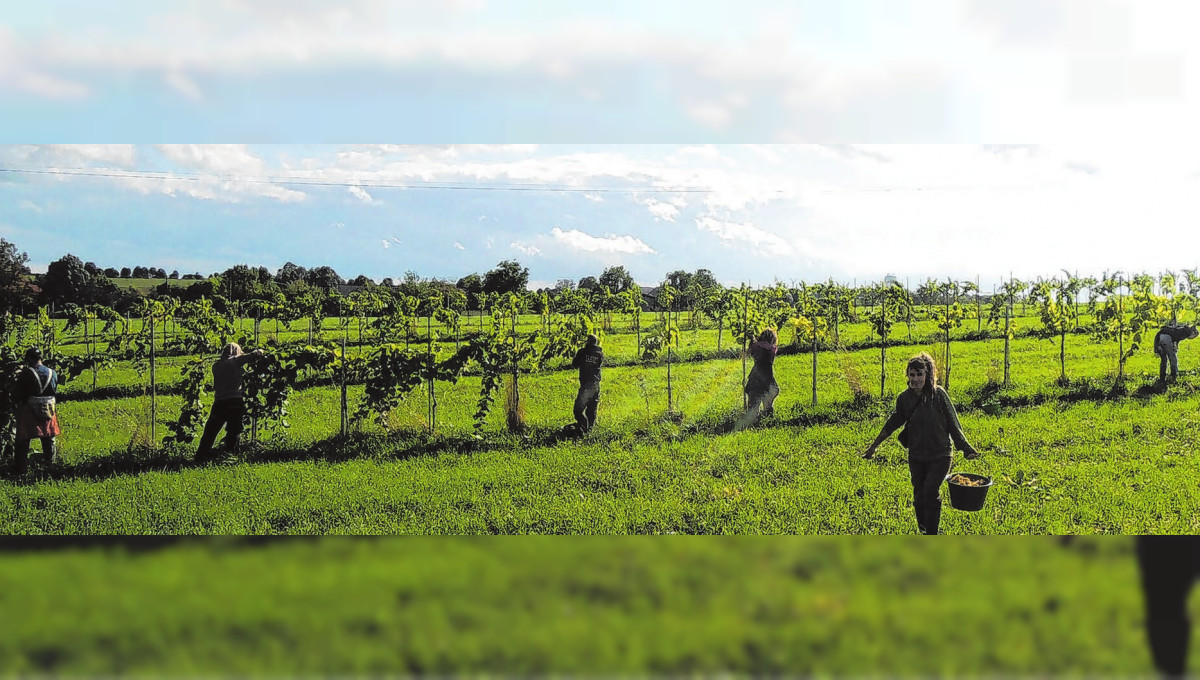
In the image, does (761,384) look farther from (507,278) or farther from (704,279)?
(507,278)

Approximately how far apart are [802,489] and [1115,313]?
4388mm

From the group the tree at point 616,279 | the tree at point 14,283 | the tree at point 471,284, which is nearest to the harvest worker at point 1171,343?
the tree at point 616,279

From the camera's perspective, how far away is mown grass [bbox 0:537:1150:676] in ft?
15.8

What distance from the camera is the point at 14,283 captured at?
7836 millimetres

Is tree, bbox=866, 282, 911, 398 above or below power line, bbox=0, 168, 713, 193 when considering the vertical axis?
below

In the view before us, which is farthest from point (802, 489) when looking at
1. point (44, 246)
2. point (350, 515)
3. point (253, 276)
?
point (44, 246)

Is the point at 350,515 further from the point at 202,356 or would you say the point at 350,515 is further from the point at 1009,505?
the point at 1009,505

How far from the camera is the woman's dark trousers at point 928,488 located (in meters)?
5.95

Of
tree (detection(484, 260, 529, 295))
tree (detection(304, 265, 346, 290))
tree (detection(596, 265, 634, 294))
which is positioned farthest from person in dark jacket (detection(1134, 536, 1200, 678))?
tree (detection(304, 265, 346, 290))

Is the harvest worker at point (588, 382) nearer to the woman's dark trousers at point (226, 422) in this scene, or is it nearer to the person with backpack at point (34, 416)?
the woman's dark trousers at point (226, 422)

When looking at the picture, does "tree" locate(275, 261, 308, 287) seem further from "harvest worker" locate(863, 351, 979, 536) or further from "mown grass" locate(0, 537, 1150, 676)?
"harvest worker" locate(863, 351, 979, 536)

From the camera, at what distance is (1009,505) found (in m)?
6.54

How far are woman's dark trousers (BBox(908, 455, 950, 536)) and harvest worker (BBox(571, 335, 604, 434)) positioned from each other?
104 inches

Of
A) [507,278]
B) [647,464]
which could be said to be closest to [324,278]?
[507,278]
